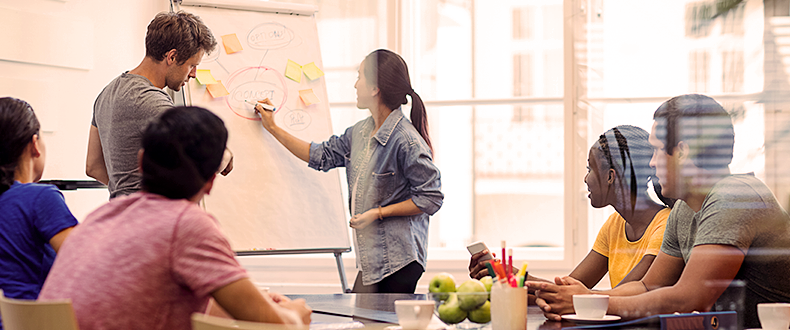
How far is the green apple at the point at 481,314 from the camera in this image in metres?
1.34

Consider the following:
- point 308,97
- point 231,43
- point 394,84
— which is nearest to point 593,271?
point 394,84

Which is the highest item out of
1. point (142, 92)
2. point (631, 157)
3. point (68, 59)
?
point (68, 59)

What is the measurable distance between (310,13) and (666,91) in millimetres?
1715

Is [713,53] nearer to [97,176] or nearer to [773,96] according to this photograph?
[773,96]

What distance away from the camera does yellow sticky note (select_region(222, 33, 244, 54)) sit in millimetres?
2967

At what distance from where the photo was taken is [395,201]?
266 centimetres

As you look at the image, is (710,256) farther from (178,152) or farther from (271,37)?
(271,37)

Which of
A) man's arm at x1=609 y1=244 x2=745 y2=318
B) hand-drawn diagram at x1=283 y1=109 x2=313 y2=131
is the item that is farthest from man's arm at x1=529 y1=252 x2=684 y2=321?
hand-drawn diagram at x1=283 y1=109 x2=313 y2=131

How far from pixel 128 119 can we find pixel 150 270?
4.17ft

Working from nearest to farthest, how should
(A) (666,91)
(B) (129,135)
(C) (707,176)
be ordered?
(C) (707,176) → (B) (129,135) → (A) (666,91)

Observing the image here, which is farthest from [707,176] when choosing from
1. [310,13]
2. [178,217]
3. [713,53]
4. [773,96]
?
[310,13]

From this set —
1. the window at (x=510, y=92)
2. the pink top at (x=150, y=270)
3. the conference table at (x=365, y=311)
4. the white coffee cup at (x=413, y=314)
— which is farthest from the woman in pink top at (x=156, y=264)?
the window at (x=510, y=92)

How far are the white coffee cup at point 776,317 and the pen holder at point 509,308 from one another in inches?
17.8

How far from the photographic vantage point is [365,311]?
1.59 m
